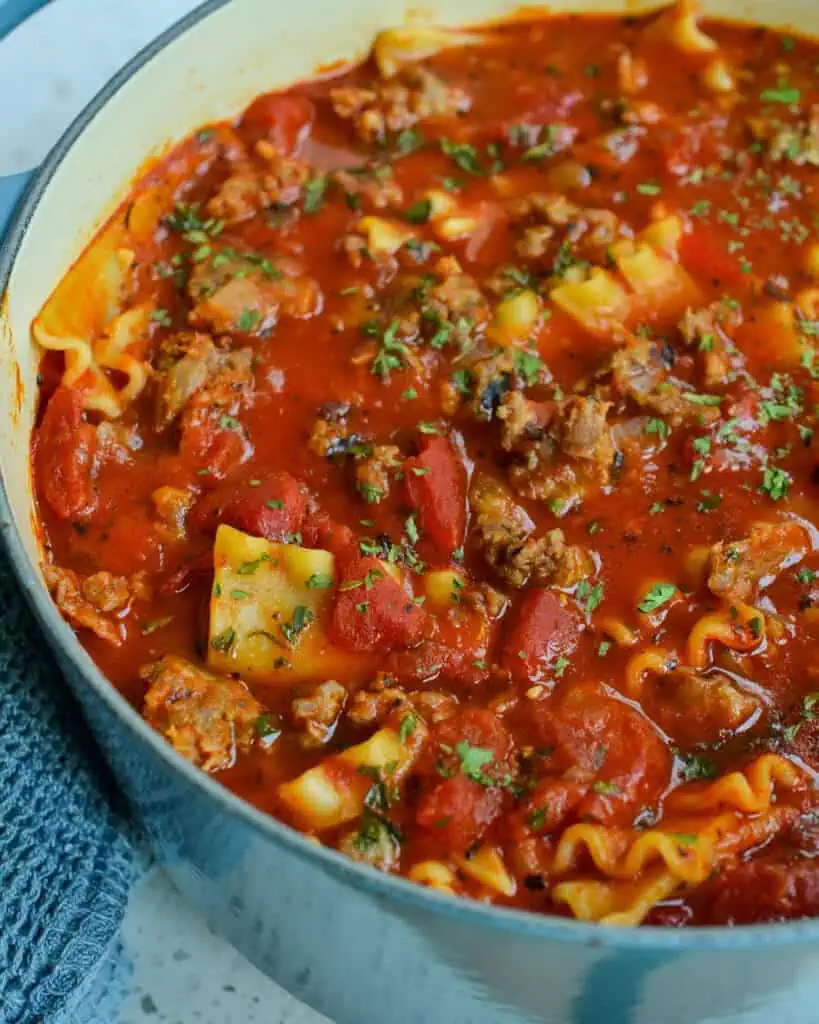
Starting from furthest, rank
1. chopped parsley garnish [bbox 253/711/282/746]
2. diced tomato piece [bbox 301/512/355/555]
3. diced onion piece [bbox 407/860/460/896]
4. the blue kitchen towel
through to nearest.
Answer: diced tomato piece [bbox 301/512/355/555] → chopped parsley garnish [bbox 253/711/282/746] → the blue kitchen towel → diced onion piece [bbox 407/860/460/896]

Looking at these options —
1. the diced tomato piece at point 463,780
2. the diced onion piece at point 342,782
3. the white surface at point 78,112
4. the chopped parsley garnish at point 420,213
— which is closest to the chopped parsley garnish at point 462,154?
the chopped parsley garnish at point 420,213

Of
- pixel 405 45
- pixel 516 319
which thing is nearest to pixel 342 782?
pixel 516 319

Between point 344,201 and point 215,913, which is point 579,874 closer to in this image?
point 215,913

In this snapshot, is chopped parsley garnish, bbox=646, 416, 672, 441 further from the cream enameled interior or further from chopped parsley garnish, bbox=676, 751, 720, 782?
the cream enameled interior

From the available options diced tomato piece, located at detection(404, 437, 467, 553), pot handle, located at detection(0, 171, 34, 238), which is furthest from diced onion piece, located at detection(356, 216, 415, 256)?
pot handle, located at detection(0, 171, 34, 238)

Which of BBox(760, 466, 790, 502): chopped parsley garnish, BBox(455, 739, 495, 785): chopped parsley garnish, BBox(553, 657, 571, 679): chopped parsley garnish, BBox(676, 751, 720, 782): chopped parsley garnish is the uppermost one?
BBox(455, 739, 495, 785): chopped parsley garnish

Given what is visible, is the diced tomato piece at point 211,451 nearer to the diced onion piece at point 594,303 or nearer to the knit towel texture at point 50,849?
the knit towel texture at point 50,849

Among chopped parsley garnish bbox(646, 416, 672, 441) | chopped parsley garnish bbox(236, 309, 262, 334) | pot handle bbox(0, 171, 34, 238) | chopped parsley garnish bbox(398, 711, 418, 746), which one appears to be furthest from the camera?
chopped parsley garnish bbox(236, 309, 262, 334)
